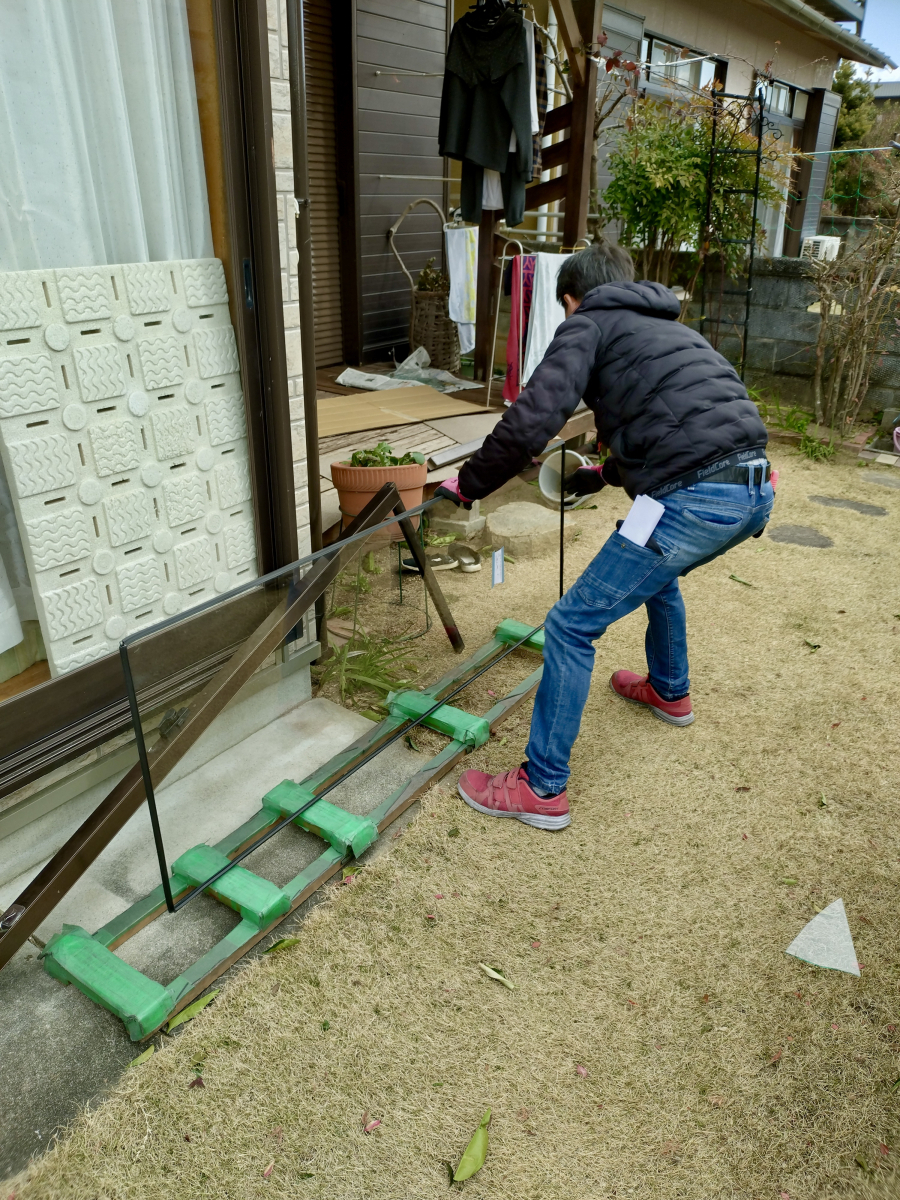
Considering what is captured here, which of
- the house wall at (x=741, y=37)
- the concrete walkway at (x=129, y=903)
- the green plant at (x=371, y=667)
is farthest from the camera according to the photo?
the house wall at (x=741, y=37)

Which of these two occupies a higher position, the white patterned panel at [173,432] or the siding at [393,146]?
the siding at [393,146]

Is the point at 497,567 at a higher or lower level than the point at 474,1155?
higher

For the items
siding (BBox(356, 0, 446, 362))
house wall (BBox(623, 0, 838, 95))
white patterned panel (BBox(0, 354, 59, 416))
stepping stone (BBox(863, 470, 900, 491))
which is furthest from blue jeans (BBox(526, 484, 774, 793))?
house wall (BBox(623, 0, 838, 95))

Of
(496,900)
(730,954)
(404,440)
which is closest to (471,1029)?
(496,900)

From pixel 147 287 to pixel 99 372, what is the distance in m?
0.29

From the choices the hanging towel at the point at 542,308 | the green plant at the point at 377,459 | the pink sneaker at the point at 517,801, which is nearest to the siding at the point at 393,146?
the hanging towel at the point at 542,308

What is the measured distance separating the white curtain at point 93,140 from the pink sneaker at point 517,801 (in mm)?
1437

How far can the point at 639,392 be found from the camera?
2498 mm

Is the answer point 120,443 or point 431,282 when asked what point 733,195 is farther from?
point 120,443

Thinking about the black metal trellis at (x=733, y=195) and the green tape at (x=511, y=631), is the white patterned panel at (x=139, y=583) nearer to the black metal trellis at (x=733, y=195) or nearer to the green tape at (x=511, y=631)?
the green tape at (x=511, y=631)

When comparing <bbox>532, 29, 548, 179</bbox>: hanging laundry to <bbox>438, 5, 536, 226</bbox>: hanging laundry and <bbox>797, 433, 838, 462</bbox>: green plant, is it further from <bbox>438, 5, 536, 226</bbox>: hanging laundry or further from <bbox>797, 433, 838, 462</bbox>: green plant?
<bbox>797, 433, 838, 462</bbox>: green plant

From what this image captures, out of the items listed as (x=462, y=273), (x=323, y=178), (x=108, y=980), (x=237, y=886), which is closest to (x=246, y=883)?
(x=237, y=886)

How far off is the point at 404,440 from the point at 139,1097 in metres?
3.73

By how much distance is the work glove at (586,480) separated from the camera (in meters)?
3.16
